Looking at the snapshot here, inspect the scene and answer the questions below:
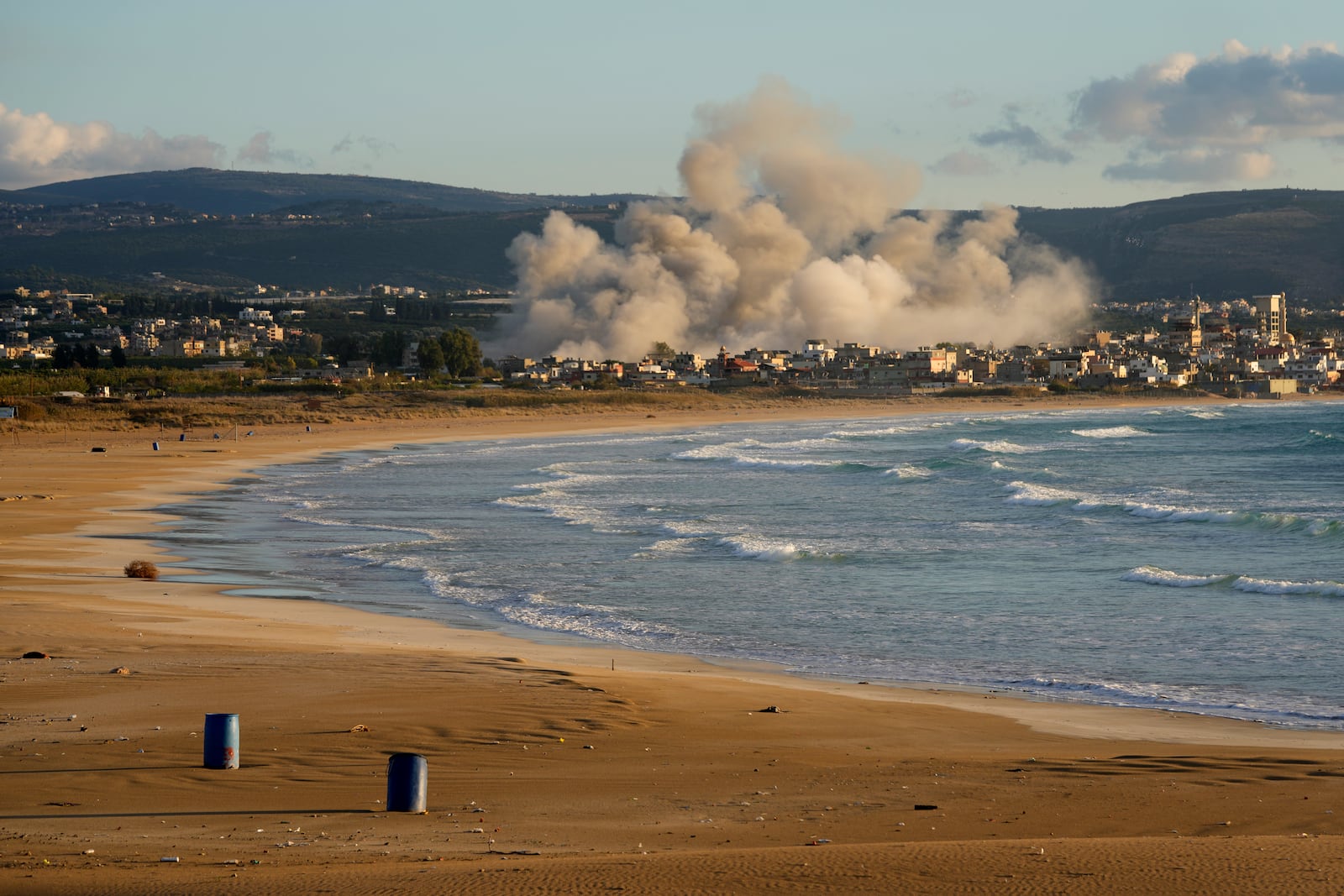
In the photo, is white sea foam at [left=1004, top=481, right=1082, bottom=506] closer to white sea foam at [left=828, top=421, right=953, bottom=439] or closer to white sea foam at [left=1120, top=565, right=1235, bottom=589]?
white sea foam at [left=1120, top=565, right=1235, bottom=589]

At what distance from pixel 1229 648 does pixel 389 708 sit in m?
10.1

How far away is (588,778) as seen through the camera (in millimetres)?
10211

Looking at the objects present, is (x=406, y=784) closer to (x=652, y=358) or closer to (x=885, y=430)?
(x=885, y=430)

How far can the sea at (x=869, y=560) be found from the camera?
55.6 ft

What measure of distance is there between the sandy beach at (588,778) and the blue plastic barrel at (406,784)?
173 millimetres

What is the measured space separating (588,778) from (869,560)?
1633 cm

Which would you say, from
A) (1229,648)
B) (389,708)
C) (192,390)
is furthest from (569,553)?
(192,390)

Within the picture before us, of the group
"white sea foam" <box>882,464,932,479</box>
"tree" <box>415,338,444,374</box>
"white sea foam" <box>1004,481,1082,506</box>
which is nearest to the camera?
"white sea foam" <box>1004,481,1082,506</box>

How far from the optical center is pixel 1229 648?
17.3 metres

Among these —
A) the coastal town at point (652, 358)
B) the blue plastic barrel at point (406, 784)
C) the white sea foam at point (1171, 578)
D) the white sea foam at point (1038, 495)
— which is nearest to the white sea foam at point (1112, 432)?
the white sea foam at point (1038, 495)

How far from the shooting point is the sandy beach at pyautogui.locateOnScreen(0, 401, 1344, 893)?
25.1 feet

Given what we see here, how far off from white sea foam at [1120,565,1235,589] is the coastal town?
6827 centimetres

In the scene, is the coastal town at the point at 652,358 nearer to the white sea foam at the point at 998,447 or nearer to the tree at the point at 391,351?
the tree at the point at 391,351

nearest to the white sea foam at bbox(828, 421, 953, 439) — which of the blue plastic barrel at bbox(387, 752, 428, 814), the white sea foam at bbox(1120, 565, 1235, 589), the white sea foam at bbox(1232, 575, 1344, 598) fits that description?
the white sea foam at bbox(1120, 565, 1235, 589)
